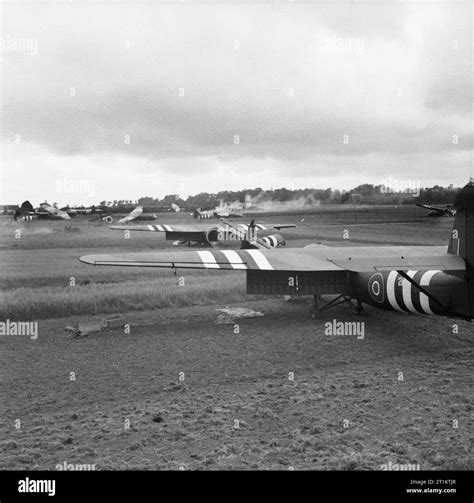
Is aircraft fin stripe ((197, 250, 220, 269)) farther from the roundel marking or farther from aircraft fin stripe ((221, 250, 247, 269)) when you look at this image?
the roundel marking

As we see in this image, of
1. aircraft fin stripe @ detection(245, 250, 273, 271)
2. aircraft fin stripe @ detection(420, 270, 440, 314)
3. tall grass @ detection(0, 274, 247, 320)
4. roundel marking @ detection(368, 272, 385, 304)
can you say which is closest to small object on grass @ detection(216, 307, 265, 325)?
tall grass @ detection(0, 274, 247, 320)

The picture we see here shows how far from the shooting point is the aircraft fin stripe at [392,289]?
1093 cm

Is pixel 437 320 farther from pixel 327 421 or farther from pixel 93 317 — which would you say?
pixel 93 317

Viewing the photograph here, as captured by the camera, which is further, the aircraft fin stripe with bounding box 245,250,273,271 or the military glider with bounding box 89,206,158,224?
the military glider with bounding box 89,206,158,224

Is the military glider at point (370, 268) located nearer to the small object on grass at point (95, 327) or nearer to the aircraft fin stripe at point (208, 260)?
the aircraft fin stripe at point (208, 260)

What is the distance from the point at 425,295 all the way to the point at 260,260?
14.2 ft

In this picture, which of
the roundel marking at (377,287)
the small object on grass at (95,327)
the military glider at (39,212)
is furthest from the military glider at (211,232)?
the small object on grass at (95,327)

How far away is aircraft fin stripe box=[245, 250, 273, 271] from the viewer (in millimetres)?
11336

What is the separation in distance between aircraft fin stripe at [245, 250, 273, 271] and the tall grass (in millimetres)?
3332

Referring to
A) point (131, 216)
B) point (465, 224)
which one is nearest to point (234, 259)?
point (465, 224)

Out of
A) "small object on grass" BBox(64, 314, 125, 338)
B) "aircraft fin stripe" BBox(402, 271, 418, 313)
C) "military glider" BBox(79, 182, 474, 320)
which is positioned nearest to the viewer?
"military glider" BBox(79, 182, 474, 320)
